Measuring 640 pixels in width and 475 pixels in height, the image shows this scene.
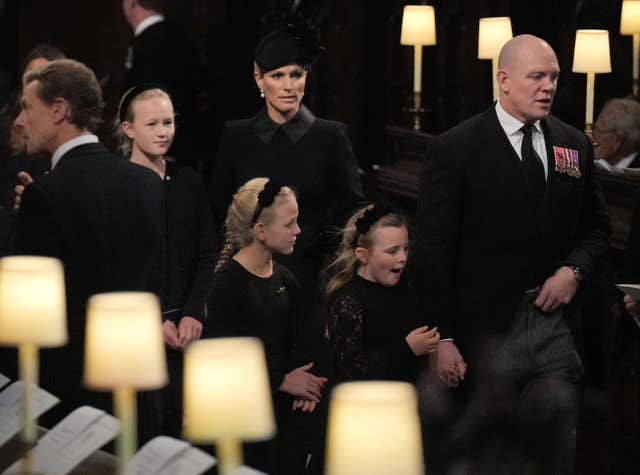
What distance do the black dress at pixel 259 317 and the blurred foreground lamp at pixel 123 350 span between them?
7.47 feet

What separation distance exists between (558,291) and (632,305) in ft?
0.77

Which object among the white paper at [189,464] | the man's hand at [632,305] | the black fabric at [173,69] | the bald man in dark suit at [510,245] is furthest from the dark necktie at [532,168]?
the black fabric at [173,69]

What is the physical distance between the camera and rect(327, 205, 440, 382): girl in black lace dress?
5.12 m

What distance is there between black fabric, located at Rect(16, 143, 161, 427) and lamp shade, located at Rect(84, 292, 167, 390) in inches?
51.4

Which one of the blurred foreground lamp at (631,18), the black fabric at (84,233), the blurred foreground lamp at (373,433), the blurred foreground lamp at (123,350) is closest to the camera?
the blurred foreground lamp at (373,433)

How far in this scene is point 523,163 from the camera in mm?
5051

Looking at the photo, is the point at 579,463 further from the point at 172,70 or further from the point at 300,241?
the point at 172,70

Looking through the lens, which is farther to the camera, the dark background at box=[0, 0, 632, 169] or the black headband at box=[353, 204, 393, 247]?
the dark background at box=[0, 0, 632, 169]

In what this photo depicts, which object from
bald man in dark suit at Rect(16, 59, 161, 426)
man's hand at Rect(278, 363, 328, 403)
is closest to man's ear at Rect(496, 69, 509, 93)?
man's hand at Rect(278, 363, 328, 403)

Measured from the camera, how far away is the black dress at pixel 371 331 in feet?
16.8

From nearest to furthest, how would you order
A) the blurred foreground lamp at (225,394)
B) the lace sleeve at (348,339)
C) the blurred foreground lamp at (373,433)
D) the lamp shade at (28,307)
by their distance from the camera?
the blurred foreground lamp at (373,433) → the blurred foreground lamp at (225,394) → the lamp shade at (28,307) → the lace sleeve at (348,339)

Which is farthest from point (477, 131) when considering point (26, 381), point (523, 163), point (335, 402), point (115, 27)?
point (115, 27)

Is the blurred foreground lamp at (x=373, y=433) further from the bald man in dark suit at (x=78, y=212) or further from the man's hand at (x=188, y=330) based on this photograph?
the man's hand at (x=188, y=330)

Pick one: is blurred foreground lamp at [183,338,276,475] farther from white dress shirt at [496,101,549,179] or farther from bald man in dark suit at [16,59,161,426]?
white dress shirt at [496,101,549,179]
